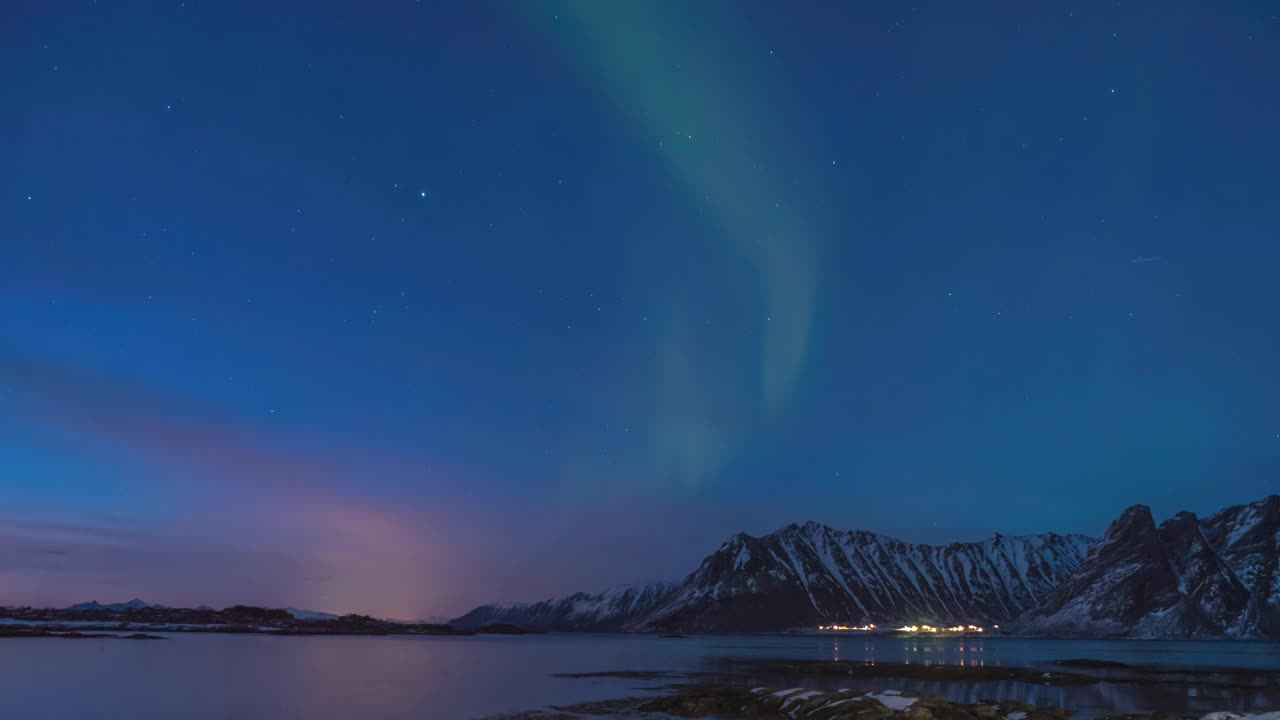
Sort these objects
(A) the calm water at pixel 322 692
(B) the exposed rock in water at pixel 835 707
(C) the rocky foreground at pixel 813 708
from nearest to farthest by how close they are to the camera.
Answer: (C) the rocky foreground at pixel 813 708 < (B) the exposed rock in water at pixel 835 707 < (A) the calm water at pixel 322 692

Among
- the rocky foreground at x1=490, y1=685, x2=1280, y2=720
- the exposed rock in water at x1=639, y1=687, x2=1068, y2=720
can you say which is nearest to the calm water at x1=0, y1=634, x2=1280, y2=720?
the rocky foreground at x1=490, y1=685, x2=1280, y2=720

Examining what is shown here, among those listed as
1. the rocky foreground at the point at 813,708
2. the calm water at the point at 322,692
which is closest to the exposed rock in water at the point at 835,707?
the rocky foreground at the point at 813,708

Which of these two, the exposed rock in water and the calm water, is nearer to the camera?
the exposed rock in water

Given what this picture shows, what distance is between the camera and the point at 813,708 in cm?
5075

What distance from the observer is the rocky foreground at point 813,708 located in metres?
47.4

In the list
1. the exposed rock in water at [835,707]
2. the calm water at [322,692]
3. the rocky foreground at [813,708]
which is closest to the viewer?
the rocky foreground at [813,708]

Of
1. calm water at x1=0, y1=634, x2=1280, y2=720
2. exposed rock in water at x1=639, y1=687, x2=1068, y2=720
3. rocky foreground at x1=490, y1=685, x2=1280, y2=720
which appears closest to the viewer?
rocky foreground at x1=490, y1=685, x2=1280, y2=720

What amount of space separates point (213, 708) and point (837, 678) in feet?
177

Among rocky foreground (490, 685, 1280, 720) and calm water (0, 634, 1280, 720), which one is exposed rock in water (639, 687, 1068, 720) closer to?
rocky foreground (490, 685, 1280, 720)

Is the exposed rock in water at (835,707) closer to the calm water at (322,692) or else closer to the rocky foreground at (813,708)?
the rocky foreground at (813,708)

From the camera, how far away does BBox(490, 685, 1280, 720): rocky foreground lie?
47438 millimetres

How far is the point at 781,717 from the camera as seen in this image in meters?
51.0

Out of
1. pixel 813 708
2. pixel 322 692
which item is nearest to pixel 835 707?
pixel 813 708

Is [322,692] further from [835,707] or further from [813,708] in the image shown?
[835,707]
